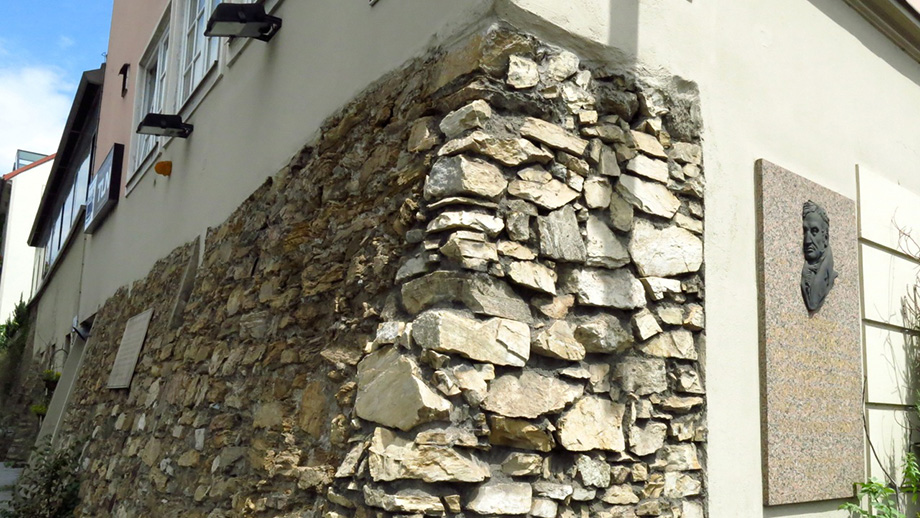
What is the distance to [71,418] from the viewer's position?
9.22 m

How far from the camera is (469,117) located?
9.95 ft

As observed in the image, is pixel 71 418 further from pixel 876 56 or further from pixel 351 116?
pixel 876 56

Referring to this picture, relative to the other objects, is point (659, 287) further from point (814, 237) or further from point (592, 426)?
point (814, 237)

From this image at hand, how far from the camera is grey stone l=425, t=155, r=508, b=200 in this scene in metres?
2.95

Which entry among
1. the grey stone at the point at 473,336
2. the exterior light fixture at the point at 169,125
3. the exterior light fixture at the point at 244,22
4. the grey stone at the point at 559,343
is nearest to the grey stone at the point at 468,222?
the grey stone at the point at 473,336

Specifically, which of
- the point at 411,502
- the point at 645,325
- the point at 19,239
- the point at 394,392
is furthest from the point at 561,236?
the point at 19,239

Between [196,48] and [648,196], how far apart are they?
203 inches

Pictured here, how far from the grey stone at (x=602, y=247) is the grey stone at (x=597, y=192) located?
0.05 metres

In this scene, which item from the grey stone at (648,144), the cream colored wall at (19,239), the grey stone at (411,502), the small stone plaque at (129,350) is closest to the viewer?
the grey stone at (411,502)

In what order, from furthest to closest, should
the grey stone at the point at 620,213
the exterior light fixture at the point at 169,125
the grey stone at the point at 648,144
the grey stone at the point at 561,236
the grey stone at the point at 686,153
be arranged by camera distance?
the exterior light fixture at the point at 169,125, the grey stone at the point at 686,153, the grey stone at the point at 648,144, the grey stone at the point at 620,213, the grey stone at the point at 561,236

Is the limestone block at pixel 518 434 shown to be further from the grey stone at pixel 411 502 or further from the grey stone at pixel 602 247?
the grey stone at pixel 602 247

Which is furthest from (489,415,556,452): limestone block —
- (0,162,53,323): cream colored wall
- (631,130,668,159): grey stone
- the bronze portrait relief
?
(0,162,53,323): cream colored wall

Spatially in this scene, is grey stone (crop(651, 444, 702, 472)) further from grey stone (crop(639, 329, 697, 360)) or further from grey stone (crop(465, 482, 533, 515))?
grey stone (crop(465, 482, 533, 515))

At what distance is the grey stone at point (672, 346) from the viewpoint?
331cm
